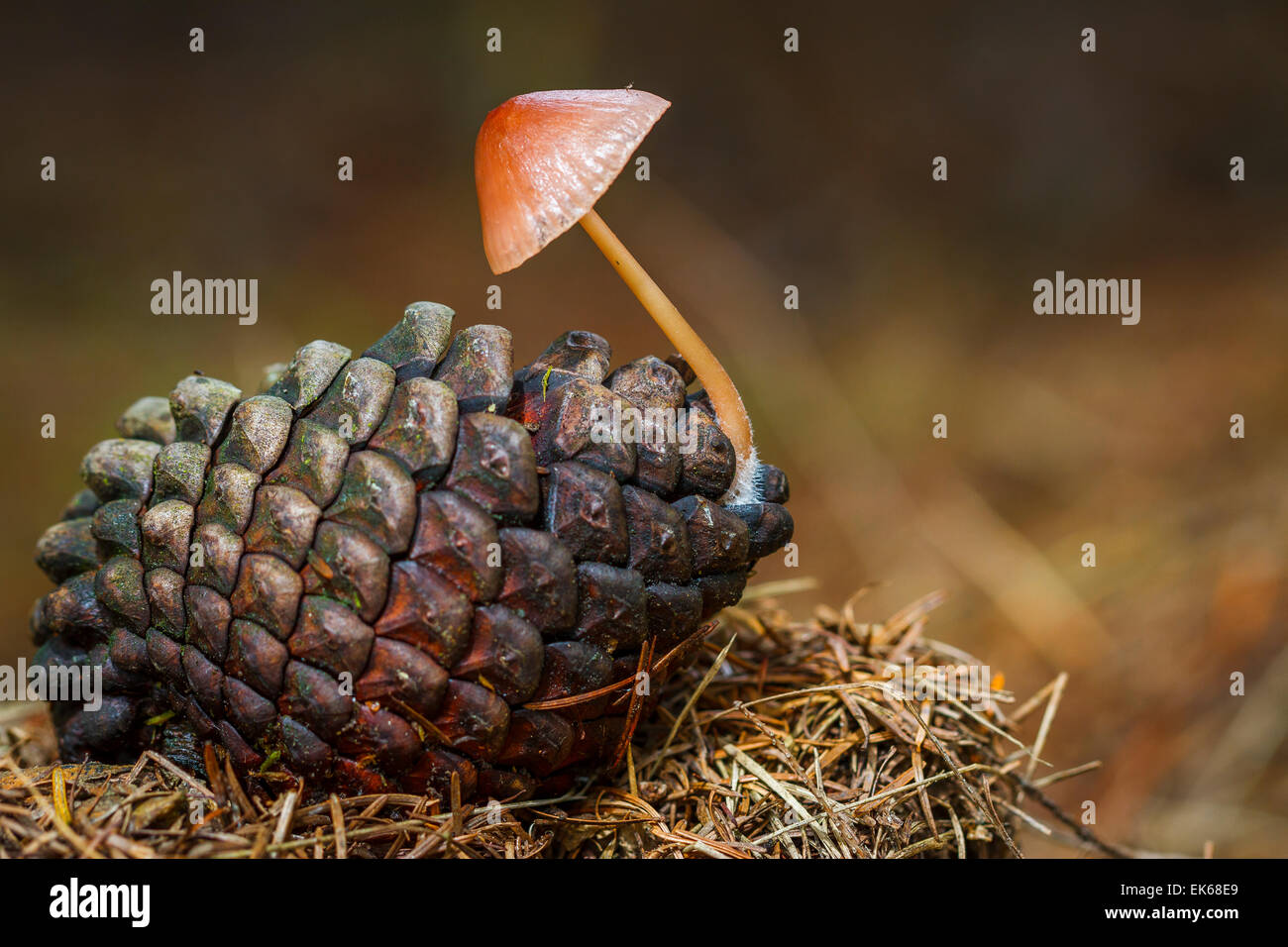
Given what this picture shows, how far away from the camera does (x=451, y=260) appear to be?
10.1 ft

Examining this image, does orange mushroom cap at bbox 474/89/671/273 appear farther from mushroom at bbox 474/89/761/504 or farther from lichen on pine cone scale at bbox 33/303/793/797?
lichen on pine cone scale at bbox 33/303/793/797

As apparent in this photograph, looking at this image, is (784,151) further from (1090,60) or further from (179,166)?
(179,166)

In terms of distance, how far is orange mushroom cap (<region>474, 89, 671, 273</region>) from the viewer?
3.27 ft

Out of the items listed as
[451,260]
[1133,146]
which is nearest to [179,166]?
Result: [451,260]

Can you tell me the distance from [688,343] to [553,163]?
Result: 285mm

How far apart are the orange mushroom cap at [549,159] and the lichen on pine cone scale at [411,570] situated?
0.45ft

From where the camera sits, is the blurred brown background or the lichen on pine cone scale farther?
the blurred brown background

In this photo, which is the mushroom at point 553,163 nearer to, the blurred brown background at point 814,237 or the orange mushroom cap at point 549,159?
the orange mushroom cap at point 549,159

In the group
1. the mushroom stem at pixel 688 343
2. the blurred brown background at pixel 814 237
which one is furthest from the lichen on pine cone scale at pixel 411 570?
the blurred brown background at pixel 814 237

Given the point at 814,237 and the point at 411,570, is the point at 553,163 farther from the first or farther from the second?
the point at 814,237

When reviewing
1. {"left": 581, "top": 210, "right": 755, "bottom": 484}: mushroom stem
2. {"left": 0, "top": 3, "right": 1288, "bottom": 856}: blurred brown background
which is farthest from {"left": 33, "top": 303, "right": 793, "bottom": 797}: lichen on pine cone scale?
→ {"left": 0, "top": 3, "right": 1288, "bottom": 856}: blurred brown background

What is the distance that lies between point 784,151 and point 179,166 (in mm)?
2182

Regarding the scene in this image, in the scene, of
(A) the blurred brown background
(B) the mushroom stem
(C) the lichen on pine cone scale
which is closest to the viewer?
(C) the lichen on pine cone scale

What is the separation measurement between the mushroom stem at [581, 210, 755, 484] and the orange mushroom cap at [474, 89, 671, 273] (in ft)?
0.18
